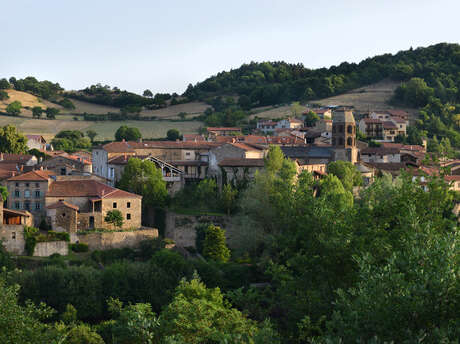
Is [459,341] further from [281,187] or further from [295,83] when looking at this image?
[295,83]

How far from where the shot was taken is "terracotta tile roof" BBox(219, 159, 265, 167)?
4628cm

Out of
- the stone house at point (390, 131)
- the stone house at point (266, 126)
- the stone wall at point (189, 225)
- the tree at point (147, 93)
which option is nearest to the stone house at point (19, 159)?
the stone wall at point (189, 225)

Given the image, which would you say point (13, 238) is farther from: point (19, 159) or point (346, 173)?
point (346, 173)

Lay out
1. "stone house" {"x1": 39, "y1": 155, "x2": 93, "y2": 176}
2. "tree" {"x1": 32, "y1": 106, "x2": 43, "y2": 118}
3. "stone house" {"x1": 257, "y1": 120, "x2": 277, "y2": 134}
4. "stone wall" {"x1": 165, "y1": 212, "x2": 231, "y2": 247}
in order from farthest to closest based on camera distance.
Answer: "tree" {"x1": 32, "y1": 106, "x2": 43, "y2": 118}, "stone house" {"x1": 257, "y1": 120, "x2": 277, "y2": 134}, "stone house" {"x1": 39, "y1": 155, "x2": 93, "y2": 176}, "stone wall" {"x1": 165, "y1": 212, "x2": 231, "y2": 247}

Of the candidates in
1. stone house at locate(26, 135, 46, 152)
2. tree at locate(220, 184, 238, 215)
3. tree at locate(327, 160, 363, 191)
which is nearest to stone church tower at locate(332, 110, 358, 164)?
tree at locate(327, 160, 363, 191)

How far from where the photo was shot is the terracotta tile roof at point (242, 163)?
46.3 metres

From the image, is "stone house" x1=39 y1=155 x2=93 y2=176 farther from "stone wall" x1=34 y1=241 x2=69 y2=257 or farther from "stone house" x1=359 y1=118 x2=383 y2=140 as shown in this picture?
"stone house" x1=359 y1=118 x2=383 y2=140

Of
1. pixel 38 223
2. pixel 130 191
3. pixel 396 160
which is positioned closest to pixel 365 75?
pixel 396 160

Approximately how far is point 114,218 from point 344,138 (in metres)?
26.1

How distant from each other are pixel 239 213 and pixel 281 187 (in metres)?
4.63

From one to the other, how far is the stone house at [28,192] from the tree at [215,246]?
12568 millimetres

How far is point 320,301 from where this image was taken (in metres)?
18.0

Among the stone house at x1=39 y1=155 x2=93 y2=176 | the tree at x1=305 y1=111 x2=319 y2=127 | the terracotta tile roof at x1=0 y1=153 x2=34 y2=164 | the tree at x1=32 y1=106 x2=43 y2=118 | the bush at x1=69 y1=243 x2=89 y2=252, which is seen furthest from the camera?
the tree at x1=32 y1=106 x2=43 y2=118

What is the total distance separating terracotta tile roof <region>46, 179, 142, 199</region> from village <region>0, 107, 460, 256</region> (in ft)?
0.24
